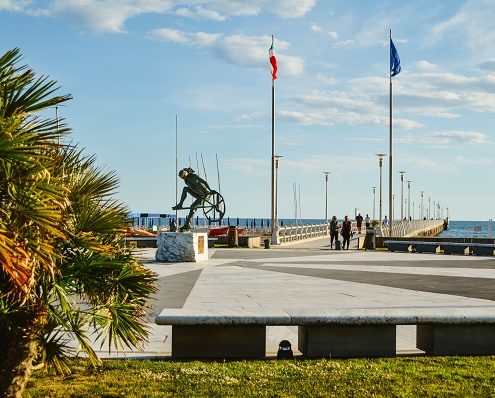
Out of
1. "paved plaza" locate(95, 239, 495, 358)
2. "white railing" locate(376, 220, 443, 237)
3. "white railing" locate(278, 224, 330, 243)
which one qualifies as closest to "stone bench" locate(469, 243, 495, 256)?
"paved plaza" locate(95, 239, 495, 358)

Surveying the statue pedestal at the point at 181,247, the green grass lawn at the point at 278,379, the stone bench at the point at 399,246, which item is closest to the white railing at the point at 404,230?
the stone bench at the point at 399,246

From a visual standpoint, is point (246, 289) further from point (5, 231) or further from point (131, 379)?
point (5, 231)

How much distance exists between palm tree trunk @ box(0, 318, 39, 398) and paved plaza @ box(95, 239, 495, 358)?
1645 mm

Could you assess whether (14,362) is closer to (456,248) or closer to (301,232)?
(456,248)

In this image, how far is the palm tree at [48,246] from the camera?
501 centimetres

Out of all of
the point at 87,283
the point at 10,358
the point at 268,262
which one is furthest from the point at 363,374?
the point at 268,262

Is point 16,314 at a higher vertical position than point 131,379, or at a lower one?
higher

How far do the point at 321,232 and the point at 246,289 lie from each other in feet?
146

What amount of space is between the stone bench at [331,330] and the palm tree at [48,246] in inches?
62.6

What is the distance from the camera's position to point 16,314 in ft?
18.5

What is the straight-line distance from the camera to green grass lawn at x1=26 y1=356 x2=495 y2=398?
255 inches

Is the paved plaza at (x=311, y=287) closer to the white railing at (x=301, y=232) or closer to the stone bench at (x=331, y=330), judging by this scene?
the stone bench at (x=331, y=330)

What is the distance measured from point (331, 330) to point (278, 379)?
1470 mm

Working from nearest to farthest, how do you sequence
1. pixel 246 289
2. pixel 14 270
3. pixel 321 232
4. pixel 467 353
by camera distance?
pixel 14 270
pixel 467 353
pixel 246 289
pixel 321 232
